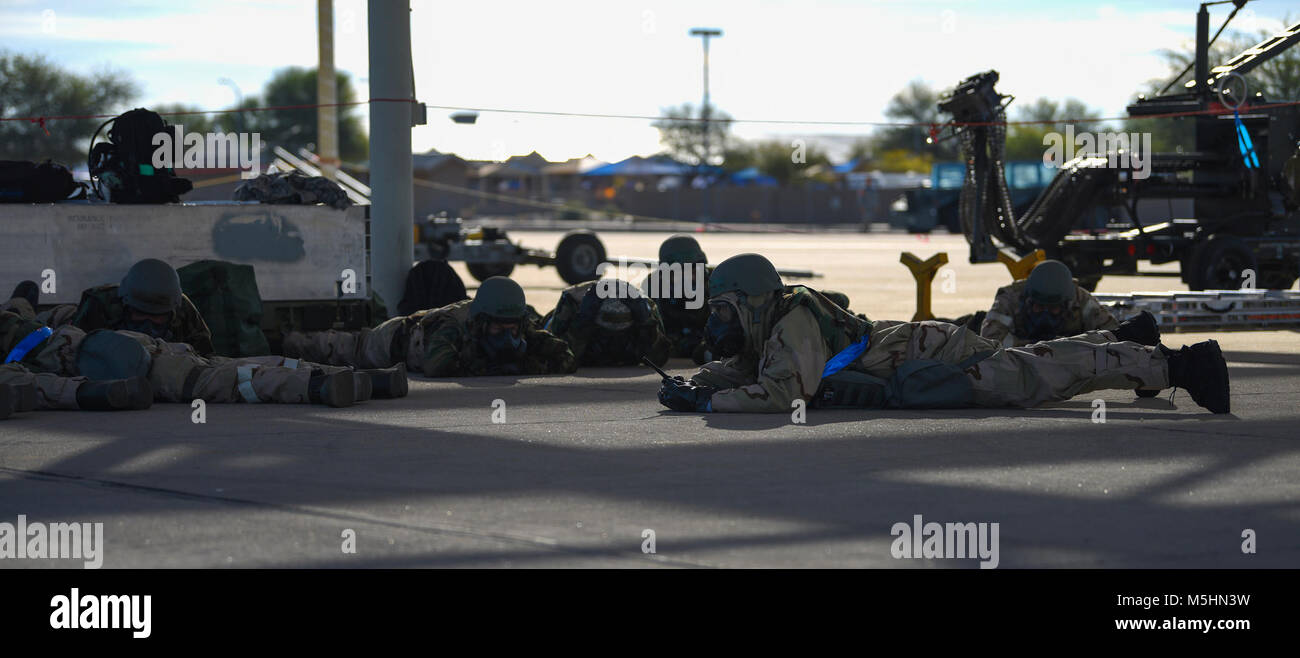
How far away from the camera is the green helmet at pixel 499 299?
10.4 metres

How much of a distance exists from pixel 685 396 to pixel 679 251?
3.22m

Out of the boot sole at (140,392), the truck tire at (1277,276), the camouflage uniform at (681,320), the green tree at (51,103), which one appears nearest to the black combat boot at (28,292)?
the boot sole at (140,392)

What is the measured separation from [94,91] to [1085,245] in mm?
73765

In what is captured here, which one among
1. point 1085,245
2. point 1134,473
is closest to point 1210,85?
point 1085,245

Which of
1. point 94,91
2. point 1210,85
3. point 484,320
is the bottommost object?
point 484,320

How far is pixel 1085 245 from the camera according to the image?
16.8 m

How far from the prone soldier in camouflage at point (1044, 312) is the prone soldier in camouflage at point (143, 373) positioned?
425 centimetres

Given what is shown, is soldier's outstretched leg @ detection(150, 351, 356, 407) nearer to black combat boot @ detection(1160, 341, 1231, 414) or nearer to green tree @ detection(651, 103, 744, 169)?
black combat boot @ detection(1160, 341, 1231, 414)

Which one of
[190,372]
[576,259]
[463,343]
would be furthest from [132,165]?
[576,259]

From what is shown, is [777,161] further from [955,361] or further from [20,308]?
[955,361]

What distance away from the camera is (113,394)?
8656mm

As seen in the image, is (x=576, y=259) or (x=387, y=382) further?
(x=576, y=259)

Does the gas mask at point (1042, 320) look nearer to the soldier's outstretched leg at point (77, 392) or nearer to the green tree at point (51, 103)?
the soldier's outstretched leg at point (77, 392)
